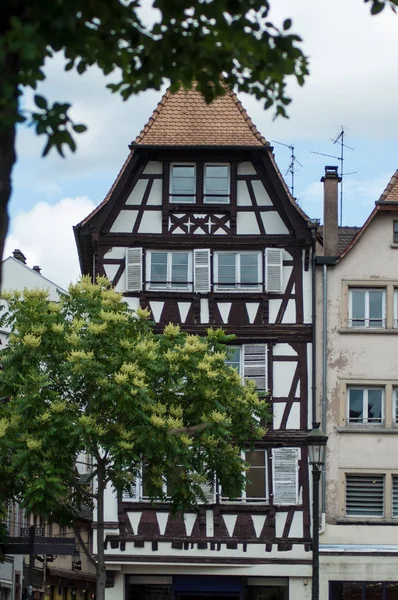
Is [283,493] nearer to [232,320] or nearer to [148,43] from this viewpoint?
[232,320]

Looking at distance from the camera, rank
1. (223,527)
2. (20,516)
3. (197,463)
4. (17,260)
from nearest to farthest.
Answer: (197,463), (223,527), (20,516), (17,260)

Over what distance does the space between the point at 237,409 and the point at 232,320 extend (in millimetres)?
7741

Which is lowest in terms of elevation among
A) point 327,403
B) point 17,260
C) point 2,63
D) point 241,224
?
point 2,63

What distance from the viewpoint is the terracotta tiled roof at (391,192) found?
40.1 m

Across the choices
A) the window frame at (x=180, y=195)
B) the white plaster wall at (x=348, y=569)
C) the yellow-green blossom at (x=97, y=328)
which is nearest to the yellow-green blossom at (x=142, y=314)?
the yellow-green blossom at (x=97, y=328)

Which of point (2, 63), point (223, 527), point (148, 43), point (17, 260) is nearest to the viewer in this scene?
point (2, 63)

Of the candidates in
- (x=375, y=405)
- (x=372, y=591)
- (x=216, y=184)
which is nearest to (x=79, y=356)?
(x=216, y=184)

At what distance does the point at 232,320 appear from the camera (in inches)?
1554

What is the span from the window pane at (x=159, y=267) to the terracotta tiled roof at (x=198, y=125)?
3143 mm

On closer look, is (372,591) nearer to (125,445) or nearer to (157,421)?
(157,421)

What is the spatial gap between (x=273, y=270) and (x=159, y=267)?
323 cm

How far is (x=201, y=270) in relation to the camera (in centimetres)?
3956

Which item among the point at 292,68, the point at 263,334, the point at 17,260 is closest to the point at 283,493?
the point at 263,334

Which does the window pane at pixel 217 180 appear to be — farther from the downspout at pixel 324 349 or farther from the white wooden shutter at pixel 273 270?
the downspout at pixel 324 349
